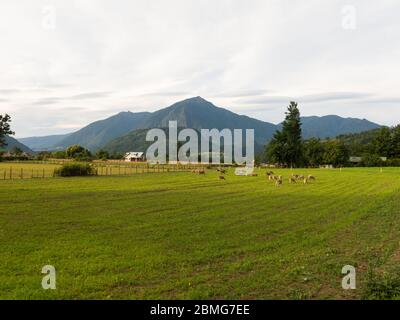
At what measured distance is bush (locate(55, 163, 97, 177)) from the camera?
52188 millimetres

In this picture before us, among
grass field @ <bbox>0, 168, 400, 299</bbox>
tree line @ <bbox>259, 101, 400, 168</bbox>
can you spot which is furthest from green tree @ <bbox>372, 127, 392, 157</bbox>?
grass field @ <bbox>0, 168, 400, 299</bbox>

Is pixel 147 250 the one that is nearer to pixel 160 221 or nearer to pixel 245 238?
pixel 245 238

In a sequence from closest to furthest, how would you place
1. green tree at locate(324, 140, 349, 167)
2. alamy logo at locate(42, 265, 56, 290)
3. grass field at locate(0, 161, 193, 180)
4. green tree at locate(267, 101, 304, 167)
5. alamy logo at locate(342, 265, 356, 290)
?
1. alamy logo at locate(42, 265, 56, 290)
2. alamy logo at locate(342, 265, 356, 290)
3. grass field at locate(0, 161, 193, 180)
4. green tree at locate(267, 101, 304, 167)
5. green tree at locate(324, 140, 349, 167)

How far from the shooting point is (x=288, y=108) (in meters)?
103

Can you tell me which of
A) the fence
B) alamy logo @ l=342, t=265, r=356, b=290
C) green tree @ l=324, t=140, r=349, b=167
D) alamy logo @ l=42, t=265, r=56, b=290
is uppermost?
green tree @ l=324, t=140, r=349, b=167

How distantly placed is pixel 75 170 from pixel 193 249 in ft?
144

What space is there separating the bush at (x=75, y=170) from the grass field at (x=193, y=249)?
2816 centimetres

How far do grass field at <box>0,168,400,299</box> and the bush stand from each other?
28158 millimetres

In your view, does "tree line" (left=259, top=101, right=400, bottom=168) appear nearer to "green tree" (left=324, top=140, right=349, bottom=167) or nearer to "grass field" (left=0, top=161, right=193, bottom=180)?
"green tree" (left=324, top=140, right=349, bottom=167)

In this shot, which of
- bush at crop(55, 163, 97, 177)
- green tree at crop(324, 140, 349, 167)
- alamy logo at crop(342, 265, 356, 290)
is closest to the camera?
alamy logo at crop(342, 265, 356, 290)

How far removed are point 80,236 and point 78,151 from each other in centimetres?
11666

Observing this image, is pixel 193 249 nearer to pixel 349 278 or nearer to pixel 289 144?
pixel 349 278

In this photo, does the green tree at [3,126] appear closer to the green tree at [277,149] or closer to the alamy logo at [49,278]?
the alamy logo at [49,278]
